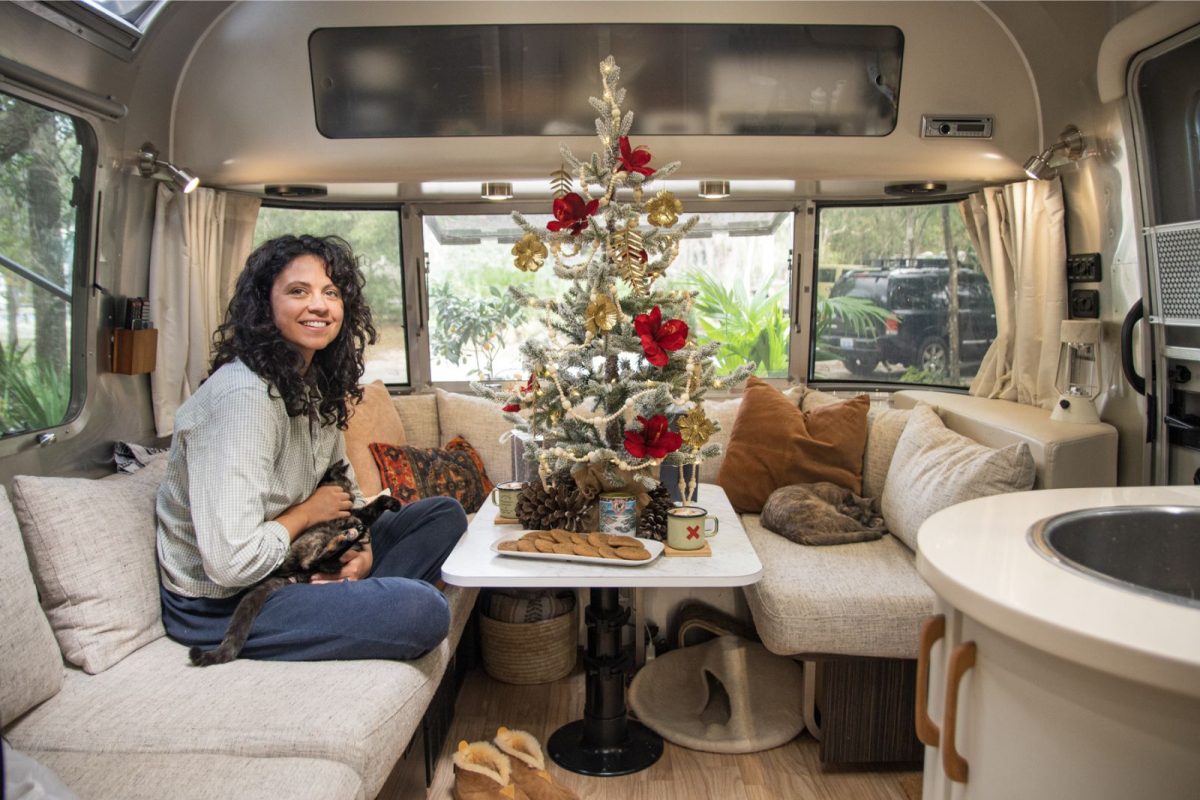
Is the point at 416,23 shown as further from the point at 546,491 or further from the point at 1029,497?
the point at 1029,497

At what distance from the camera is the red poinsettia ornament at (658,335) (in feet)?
Result: 7.35

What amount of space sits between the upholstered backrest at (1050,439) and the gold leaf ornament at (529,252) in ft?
4.87

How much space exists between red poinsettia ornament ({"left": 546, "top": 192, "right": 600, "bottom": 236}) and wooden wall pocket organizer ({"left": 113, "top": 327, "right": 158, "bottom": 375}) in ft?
4.67

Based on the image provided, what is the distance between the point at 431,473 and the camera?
3277mm

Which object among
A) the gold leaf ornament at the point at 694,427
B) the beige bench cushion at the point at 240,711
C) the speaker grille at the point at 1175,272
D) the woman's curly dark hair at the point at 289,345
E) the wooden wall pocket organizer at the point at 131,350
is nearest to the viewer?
the beige bench cushion at the point at 240,711

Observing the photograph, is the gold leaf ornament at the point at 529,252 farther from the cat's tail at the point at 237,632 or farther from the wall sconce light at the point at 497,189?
the wall sconce light at the point at 497,189

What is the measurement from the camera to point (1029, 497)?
5.12 ft

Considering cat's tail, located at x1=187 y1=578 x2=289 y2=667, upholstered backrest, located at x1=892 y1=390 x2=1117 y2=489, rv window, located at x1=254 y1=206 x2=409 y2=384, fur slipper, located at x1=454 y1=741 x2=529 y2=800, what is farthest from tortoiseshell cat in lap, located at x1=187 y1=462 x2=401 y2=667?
upholstered backrest, located at x1=892 y1=390 x2=1117 y2=489

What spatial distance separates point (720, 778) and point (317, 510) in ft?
4.15

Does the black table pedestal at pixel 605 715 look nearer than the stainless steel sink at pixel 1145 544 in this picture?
No

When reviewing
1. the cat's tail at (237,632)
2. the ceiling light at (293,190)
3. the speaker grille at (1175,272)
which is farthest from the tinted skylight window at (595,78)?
the cat's tail at (237,632)

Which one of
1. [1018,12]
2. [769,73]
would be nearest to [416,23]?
[769,73]

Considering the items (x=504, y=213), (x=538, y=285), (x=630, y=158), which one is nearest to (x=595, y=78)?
(x=504, y=213)

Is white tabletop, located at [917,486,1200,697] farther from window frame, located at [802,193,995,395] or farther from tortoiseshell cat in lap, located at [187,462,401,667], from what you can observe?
window frame, located at [802,193,995,395]
